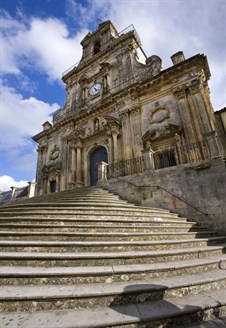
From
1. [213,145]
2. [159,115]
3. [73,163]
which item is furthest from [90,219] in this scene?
[73,163]

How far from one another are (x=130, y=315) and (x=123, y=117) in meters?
12.5

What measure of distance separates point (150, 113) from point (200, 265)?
10635mm

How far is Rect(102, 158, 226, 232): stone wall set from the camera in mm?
6320

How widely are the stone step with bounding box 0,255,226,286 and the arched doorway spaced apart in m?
11.3

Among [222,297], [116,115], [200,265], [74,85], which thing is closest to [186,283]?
[222,297]

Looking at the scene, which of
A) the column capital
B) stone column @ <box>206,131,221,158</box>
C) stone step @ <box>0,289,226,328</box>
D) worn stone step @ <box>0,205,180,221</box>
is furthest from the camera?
the column capital

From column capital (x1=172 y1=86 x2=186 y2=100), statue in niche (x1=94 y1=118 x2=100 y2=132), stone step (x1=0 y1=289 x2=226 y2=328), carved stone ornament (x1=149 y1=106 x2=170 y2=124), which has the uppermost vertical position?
statue in niche (x1=94 y1=118 x2=100 y2=132)

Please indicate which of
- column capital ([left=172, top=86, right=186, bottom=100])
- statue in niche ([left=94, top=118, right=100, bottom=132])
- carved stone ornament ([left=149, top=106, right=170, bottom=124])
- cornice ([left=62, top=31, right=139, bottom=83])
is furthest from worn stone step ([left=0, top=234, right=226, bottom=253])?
cornice ([left=62, top=31, right=139, bottom=83])

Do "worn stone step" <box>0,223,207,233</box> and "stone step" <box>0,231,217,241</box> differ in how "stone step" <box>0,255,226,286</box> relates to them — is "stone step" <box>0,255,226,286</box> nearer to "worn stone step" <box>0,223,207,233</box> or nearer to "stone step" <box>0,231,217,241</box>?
"stone step" <box>0,231,217,241</box>

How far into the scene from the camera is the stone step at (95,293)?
2.26 m

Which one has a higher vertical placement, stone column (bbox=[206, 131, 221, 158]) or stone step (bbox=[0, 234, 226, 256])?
stone column (bbox=[206, 131, 221, 158])

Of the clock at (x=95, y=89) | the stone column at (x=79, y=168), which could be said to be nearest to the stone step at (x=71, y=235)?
the stone column at (x=79, y=168)

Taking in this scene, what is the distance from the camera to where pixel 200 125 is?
10.3 meters

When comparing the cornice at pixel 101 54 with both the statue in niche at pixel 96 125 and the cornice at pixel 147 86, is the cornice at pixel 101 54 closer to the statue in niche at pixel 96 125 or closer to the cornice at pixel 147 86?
the cornice at pixel 147 86
